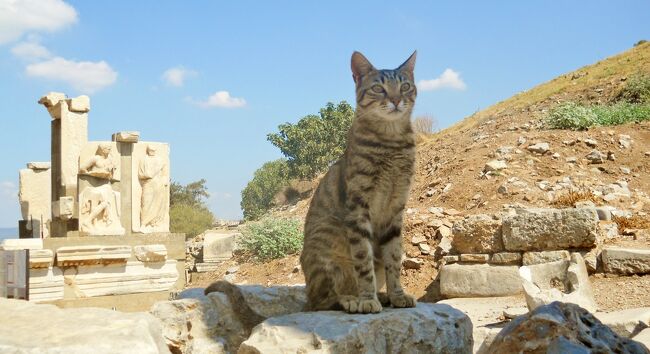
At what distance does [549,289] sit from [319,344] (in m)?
5.19

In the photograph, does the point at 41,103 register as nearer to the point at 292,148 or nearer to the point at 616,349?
the point at 616,349

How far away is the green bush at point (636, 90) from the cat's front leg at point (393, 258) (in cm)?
1590

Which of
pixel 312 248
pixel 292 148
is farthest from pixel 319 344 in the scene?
pixel 292 148

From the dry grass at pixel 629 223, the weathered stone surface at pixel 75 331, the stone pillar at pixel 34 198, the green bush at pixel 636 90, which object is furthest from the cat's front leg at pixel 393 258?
the green bush at pixel 636 90

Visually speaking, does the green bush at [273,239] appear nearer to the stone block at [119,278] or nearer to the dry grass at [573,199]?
the stone block at [119,278]

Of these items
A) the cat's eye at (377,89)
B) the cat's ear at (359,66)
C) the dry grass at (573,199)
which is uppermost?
the cat's ear at (359,66)

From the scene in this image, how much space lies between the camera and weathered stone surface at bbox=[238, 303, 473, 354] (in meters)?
3.48

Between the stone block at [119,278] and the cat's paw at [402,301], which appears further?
the stone block at [119,278]

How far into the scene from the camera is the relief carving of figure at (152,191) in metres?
12.7

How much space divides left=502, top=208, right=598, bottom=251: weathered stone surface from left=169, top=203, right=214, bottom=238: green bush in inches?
844

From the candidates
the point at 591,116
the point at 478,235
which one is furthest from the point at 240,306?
the point at 591,116

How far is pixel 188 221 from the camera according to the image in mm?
30375

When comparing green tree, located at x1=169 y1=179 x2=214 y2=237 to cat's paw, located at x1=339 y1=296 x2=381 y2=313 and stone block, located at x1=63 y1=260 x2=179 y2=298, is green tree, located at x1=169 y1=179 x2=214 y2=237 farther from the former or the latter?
cat's paw, located at x1=339 y1=296 x2=381 y2=313

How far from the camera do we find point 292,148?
30359mm
